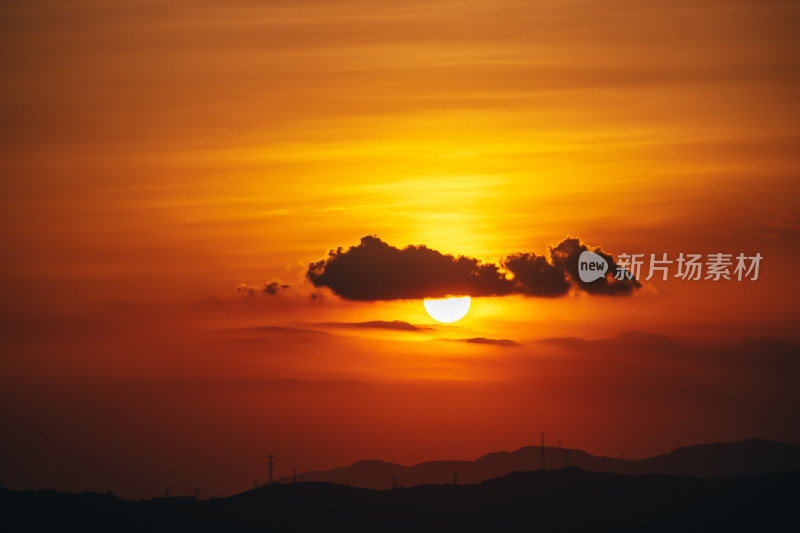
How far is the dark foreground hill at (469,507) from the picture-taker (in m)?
139

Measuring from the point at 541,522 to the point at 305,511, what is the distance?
2641 cm

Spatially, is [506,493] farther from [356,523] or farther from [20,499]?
[20,499]

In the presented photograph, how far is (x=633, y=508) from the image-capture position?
478 ft

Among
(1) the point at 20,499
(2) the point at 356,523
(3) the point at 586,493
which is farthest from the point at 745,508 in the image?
(1) the point at 20,499

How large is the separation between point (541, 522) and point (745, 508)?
71.8 feet

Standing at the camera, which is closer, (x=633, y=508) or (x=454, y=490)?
(x=633, y=508)

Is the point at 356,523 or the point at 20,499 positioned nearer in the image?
the point at 20,499

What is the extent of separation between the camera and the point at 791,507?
140 meters

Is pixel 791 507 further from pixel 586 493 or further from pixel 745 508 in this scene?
pixel 586 493

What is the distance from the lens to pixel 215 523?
14325 centimetres

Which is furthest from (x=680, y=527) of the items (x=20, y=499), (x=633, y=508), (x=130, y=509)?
(x=20, y=499)

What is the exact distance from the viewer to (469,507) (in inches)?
5965

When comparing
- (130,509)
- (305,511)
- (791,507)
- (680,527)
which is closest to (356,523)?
(305,511)

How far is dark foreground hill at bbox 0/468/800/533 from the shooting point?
456ft
